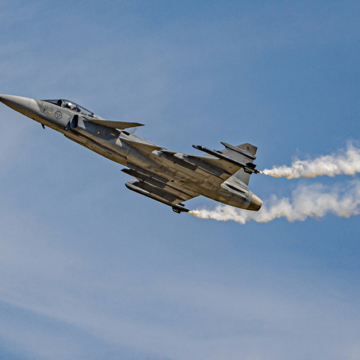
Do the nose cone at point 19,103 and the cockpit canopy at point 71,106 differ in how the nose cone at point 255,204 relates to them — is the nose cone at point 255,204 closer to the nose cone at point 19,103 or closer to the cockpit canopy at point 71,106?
the cockpit canopy at point 71,106

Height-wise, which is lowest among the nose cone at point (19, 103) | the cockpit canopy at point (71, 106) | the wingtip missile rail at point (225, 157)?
the nose cone at point (19, 103)

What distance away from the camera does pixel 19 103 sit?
111 feet

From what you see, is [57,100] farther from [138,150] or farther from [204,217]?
[204,217]

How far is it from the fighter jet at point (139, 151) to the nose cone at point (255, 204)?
4.38 feet

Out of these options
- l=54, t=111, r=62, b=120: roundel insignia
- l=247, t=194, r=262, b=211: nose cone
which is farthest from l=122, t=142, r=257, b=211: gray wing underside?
l=54, t=111, r=62, b=120: roundel insignia

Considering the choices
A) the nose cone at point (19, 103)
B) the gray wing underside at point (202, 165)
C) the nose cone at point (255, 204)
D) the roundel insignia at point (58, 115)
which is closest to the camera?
the nose cone at point (19, 103)

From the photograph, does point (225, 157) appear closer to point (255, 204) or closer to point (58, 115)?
point (255, 204)

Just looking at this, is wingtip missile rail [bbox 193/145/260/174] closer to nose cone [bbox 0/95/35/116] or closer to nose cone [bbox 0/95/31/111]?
nose cone [bbox 0/95/35/116]

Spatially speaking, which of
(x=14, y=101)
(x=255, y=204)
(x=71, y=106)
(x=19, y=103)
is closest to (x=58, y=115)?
(x=71, y=106)

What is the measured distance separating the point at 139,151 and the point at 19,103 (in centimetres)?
799

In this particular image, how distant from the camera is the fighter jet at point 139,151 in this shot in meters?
34.0

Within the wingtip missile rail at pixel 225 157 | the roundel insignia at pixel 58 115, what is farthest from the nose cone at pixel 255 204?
the roundel insignia at pixel 58 115

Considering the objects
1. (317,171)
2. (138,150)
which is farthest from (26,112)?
(317,171)

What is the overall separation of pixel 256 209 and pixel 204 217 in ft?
15.7
